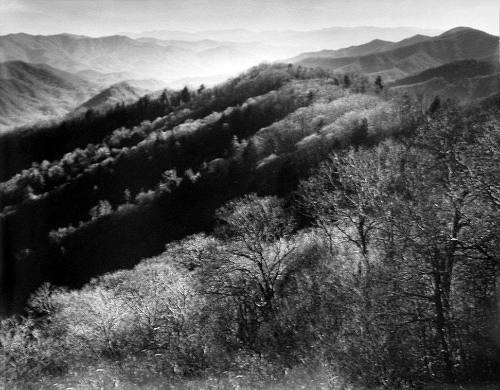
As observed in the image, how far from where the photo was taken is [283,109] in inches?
5733

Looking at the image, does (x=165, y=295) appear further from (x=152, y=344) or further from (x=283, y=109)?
(x=283, y=109)

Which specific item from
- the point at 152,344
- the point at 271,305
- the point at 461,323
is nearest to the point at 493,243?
the point at 461,323

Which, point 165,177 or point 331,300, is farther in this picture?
point 165,177

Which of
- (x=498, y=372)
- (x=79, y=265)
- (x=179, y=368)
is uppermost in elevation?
(x=498, y=372)

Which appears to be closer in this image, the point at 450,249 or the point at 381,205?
the point at 450,249

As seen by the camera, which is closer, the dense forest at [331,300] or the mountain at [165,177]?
the dense forest at [331,300]

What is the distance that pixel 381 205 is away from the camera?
2448 centimetres

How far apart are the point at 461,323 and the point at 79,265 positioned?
105 m

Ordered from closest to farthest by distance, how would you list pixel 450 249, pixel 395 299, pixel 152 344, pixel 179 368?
pixel 450 249
pixel 395 299
pixel 179 368
pixel 152 344

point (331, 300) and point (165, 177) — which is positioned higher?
point (331, 300)

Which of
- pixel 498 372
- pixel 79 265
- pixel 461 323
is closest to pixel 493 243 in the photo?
pixel 461 323

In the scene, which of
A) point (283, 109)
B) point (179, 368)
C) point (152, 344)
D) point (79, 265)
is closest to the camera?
point (179, 368)

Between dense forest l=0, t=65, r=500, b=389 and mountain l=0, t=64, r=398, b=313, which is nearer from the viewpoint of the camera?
dense forest l=0, t=65, r=500, b=389

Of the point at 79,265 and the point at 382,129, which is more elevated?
the point at 382,129
